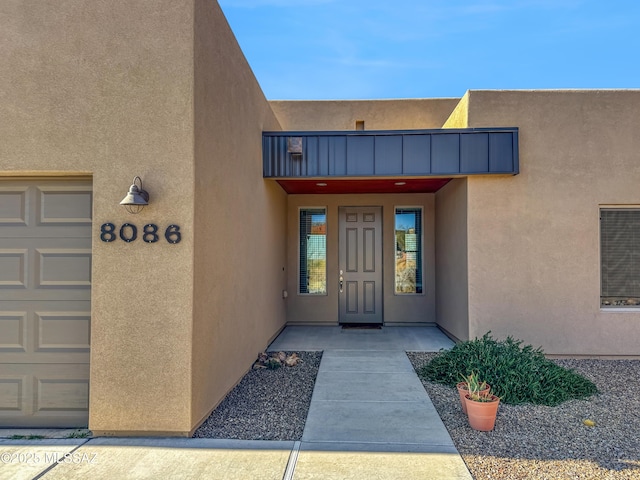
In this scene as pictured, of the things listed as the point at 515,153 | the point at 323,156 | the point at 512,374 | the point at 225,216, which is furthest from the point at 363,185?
the point at 512,374

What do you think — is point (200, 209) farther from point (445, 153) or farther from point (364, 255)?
point (364, 255)

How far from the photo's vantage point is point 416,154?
5645 millimetres

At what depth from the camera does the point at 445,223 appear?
7.02 m

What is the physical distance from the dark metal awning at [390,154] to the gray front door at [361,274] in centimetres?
237

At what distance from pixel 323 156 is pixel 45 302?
394 cm

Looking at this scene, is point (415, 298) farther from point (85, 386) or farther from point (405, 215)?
point (85, 386)

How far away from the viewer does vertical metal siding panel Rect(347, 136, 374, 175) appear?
5.71 meters

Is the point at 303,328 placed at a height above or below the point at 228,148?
below

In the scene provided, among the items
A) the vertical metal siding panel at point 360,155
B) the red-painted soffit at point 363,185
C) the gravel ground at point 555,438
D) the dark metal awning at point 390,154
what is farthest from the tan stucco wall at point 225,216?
the gravel ground at point 555,438

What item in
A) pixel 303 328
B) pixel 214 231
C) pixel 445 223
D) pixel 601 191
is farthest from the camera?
pixel 303 328

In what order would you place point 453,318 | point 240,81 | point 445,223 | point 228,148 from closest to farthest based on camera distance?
point 228,148 → point 240,81 → point 453,318 → point 445,223

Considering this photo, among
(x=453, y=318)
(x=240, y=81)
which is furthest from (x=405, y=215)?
(x=240, y=81)

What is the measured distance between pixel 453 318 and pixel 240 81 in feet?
16.3

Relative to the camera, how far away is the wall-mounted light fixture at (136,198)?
3.06 metres
